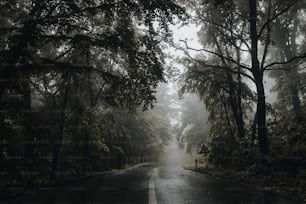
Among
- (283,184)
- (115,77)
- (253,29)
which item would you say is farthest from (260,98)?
(115,77)

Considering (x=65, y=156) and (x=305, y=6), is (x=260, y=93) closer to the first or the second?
(x=305, y=6)

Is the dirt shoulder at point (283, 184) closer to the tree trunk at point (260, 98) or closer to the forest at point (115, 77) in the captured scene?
the forest at point (115, 77)

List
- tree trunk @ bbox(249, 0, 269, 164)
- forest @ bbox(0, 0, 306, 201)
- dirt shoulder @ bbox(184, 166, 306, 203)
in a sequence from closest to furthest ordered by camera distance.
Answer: dirt shoulder @ bbox(184, 166, 306, 203), forest @ bbox(0, 0, 306, 201), tree trunk @ bbox(249, 0, 269, 164)

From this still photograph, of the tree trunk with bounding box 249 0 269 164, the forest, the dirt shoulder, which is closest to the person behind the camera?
the dirt shoulder

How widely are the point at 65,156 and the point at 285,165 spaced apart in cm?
1399

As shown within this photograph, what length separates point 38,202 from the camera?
24.4 ft

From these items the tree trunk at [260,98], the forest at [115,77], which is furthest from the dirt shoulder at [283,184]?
the tree trunk at [260,98]

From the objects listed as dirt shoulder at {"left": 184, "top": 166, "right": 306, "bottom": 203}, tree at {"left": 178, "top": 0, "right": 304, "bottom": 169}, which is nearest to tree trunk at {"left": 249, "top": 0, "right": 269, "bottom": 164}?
tree at {"left": 178, "top": 0, "right": 304, "bottom": 169}

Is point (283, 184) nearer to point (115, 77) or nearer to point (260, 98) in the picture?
point (260, 98)

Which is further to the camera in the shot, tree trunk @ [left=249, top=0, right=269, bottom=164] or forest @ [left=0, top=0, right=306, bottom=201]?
tree trunk @ [left=249, top=0, right=269, bottom=164]

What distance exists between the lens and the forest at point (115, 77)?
1038cm

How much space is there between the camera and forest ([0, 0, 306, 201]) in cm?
1038

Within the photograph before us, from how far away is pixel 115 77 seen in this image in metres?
12.8

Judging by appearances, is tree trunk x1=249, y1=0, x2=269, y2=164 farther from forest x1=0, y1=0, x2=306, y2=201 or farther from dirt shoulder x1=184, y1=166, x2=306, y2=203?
dirt shoulder x1=184, y1=166, x2=306, y2=203
